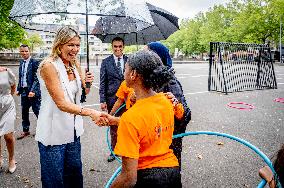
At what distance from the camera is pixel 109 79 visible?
571 cm

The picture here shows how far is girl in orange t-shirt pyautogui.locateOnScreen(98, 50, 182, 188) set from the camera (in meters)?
2.04

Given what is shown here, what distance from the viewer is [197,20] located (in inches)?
2963

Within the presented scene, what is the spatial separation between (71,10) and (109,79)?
68.3 inches

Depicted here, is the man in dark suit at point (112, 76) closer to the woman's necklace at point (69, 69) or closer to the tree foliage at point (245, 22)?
the woman's necklace at point (69, 69)

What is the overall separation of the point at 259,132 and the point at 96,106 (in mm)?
6351

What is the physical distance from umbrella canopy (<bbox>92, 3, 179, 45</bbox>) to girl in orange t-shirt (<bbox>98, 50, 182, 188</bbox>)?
3108 mm

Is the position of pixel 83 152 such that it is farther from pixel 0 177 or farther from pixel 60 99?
pixel 60 99

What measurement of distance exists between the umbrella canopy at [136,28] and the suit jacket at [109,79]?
0.54 m

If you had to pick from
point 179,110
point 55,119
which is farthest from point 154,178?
point 55,119

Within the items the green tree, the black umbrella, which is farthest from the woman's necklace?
the green tree

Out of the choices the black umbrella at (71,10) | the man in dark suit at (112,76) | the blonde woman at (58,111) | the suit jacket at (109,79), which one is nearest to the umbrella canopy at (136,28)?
the man in dark suit at (112,76)

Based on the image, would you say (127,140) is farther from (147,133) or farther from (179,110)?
(179,110)

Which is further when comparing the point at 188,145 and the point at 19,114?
the point at 19,114

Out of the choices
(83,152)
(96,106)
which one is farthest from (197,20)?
(83,152)
